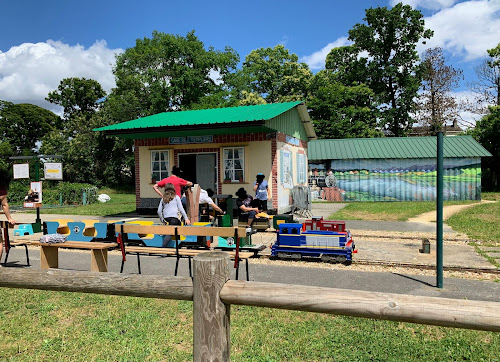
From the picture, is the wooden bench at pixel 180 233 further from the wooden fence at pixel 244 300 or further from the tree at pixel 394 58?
the tree at pixel 394 58

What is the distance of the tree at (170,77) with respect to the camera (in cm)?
3766

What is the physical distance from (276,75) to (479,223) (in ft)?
98.8

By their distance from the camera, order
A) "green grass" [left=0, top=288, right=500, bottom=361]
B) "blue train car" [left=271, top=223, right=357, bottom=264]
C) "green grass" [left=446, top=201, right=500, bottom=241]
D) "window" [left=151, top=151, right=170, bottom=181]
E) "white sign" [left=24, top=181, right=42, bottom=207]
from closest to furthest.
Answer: "green grass" [left=0, top=288, right=500, bottom=361] < "blue train car" [left=271, top=223, right=357, bottom=264] < "green grass" [left=446, top=201, right=500, bottom=241] < "white sign" [left=24, top=181, right=42, bottom=207] < "window" [left=151, top=151, right=170, bottom=181]

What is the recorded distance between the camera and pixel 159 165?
1755cm

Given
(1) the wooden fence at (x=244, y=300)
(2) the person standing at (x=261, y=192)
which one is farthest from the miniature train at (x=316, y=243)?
(1) the wooden fence at (x=244, y=300)

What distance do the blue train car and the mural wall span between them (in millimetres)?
16795

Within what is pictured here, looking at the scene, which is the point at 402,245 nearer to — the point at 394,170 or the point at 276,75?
the point at 394,170

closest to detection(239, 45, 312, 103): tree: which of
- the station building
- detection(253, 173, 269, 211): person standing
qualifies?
the station building

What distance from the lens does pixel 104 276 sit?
10.1 ft

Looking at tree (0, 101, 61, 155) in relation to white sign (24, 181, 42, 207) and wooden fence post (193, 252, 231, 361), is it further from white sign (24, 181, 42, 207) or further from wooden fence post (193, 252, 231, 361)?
wooden fence post (193, 252, 231, 361)

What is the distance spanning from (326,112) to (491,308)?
34.7m

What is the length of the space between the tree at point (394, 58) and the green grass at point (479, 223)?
23.1 meters

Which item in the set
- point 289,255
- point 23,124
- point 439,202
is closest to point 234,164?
point 289,255

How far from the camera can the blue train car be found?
8.04 m
